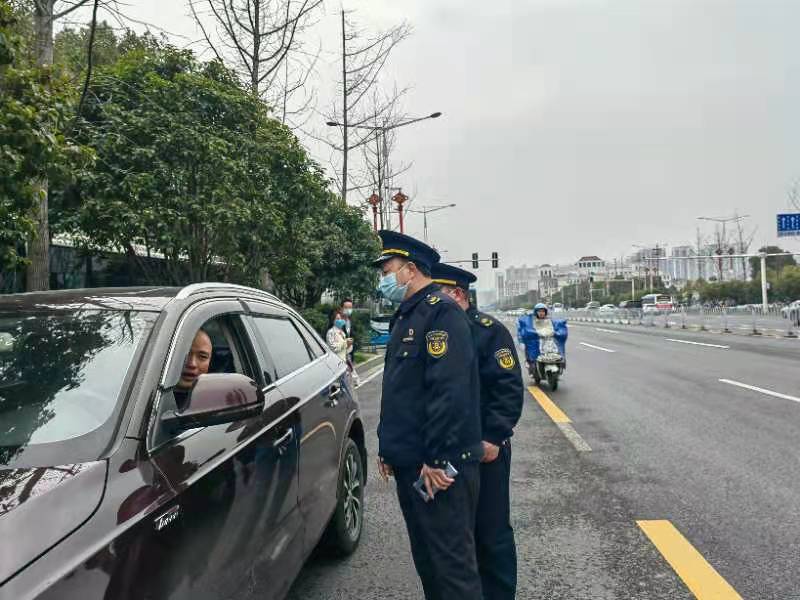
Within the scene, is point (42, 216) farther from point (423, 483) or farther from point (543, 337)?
point (543, 337)

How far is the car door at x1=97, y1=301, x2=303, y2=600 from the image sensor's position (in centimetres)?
172

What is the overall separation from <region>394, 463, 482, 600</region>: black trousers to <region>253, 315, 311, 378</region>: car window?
39.8 inches

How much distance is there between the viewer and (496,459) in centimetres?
287

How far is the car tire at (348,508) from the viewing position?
365 cm

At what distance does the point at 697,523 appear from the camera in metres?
4.28

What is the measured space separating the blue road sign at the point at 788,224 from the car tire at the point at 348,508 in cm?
3506

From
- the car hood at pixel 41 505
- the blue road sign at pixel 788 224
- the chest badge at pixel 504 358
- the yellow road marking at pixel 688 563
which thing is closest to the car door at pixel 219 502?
the car hood at pixel 41 505

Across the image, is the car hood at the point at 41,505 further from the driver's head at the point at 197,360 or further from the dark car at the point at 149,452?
the driver's head at the point at 197,360

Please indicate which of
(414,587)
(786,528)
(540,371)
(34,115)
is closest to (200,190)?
(34,115)

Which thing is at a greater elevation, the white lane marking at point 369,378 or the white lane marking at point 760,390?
the white lane marking at point 760,390

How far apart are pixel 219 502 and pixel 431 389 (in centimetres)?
84

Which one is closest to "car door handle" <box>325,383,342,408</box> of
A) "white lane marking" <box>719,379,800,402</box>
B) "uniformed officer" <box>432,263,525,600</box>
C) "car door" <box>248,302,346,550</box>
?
"car door" <box>248,302,346,550</box>

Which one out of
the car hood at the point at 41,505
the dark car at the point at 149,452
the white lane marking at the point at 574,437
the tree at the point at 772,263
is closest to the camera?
the car hood at the point at 41,505

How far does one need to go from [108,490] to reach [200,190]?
9.23 meters
